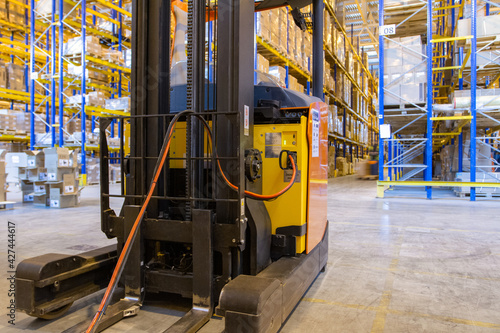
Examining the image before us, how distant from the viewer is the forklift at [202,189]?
1938 millimetres

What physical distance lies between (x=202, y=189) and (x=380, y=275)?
5.55ft

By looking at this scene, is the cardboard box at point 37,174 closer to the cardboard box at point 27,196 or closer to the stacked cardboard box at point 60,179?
the stacked cardboard box at point 60,179

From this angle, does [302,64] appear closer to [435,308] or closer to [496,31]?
[496,31]

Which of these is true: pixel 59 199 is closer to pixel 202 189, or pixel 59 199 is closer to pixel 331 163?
pixel 202 189

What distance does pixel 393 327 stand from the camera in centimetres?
204

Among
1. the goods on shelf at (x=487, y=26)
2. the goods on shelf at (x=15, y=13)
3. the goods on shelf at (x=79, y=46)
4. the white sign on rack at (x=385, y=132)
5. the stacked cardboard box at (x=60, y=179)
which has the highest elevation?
the goods on shelf at (x=15, y=13)

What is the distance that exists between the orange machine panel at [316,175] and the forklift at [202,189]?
0.01 m

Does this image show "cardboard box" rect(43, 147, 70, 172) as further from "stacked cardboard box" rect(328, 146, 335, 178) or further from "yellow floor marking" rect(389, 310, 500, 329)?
"stacked cardboard box" rect(328, 146, 335, 178)

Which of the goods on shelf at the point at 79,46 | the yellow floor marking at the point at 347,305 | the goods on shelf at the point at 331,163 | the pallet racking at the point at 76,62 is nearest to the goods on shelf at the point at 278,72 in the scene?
the pallet racking at the point at 76,62

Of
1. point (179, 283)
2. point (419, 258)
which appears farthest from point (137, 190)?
point (419, 258)

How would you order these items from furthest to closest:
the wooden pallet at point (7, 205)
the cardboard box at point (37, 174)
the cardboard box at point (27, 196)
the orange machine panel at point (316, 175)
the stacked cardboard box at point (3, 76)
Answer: the stacked cardboard box at point (3, 76)
the cardboard box at point (27, 196)
the cardboard box at point (37, 174)
the wooden pallet at point (7, 205)
the orange machine panel at point (316, 175)

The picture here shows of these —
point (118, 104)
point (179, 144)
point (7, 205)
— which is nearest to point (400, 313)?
point (179, 144)

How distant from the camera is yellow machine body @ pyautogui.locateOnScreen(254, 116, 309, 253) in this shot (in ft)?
7.59

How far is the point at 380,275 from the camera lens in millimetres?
2961
